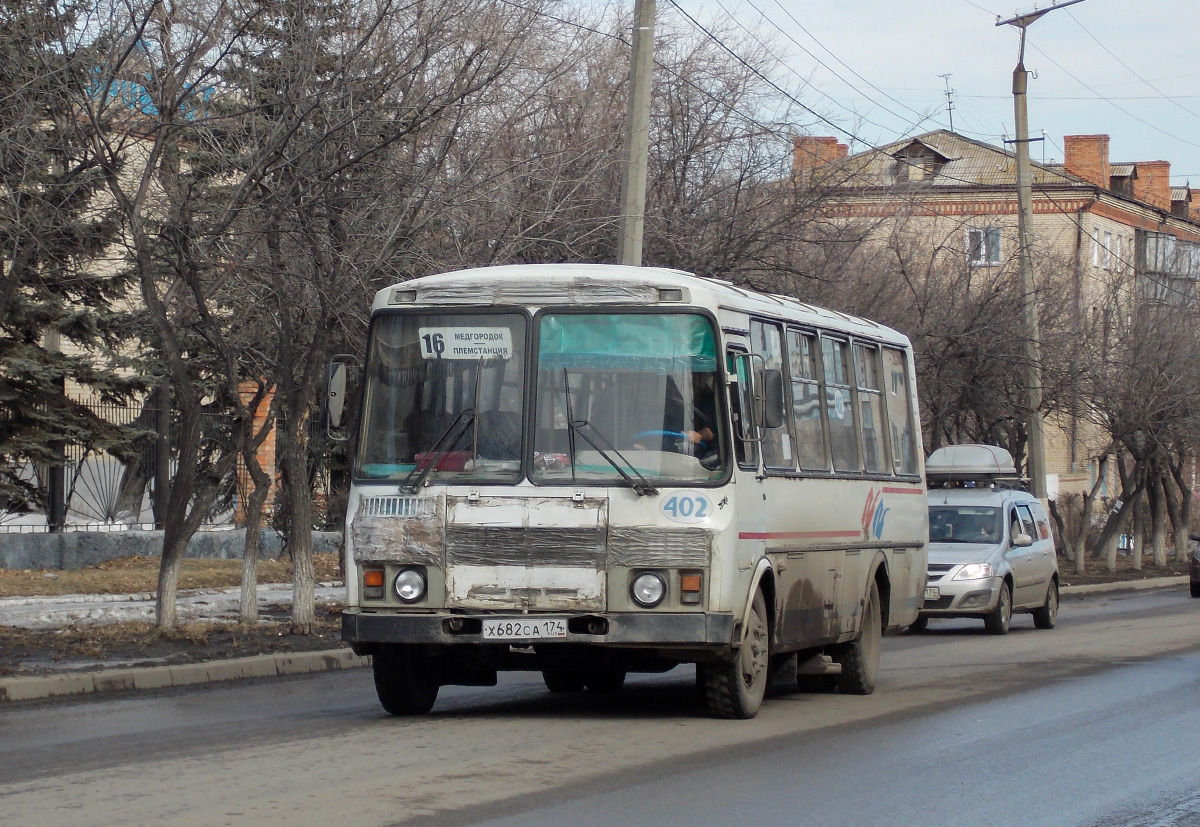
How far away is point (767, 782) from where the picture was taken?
306 inches

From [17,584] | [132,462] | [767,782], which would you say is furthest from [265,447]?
[767,782]

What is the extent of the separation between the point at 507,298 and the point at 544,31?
1044 cm

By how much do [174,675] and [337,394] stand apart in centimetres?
378

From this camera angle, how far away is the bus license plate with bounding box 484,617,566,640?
9.33 meters

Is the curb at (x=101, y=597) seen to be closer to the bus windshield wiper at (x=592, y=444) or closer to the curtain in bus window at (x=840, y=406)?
the curtain in bus window at (x=840, y=406)

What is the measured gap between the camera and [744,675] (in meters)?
9.98

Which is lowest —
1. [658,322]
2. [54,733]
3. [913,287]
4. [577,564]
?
[54,733]

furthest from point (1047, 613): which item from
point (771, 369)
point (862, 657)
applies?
point (771, 369)

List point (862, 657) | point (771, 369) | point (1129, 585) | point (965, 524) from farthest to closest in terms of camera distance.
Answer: point (1129, 585)
point (965, 524)
point (862, 657)
point (771, 369)

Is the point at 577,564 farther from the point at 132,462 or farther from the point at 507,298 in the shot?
the point at 132,462

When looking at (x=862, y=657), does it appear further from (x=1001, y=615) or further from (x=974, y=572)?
(x=1001, y=615)

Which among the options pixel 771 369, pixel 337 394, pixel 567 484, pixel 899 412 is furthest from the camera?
pixel 899 412

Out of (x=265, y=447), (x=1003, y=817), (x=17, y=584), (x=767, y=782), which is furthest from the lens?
(x=265, y=447)

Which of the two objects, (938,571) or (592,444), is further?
(938,571)
